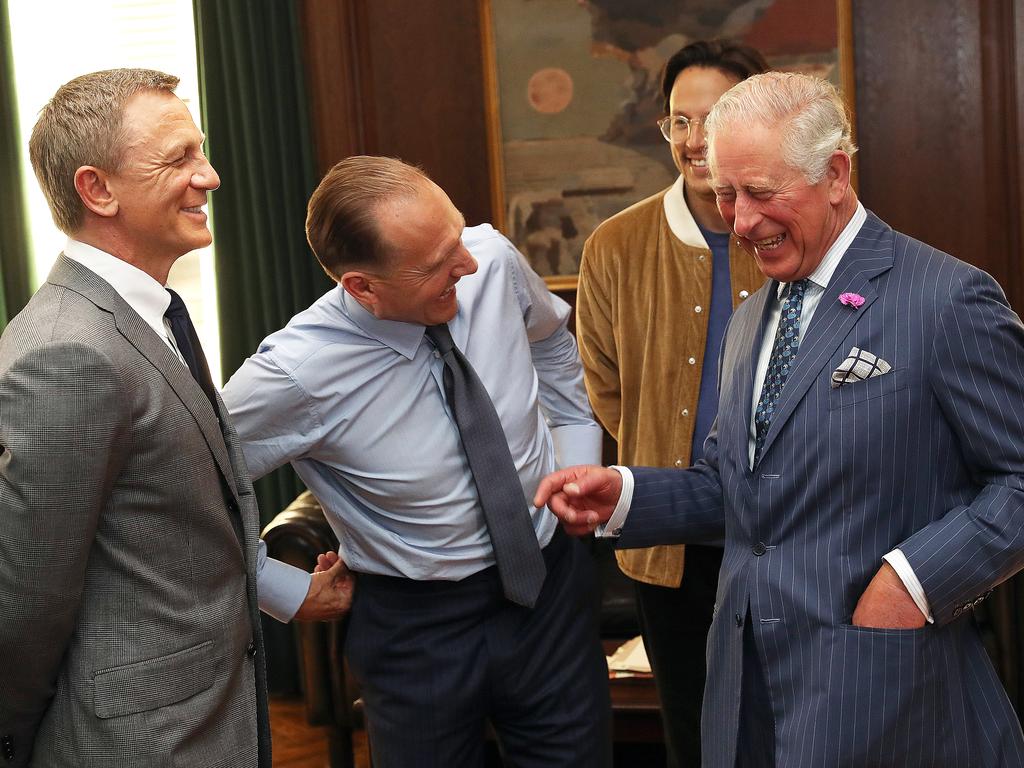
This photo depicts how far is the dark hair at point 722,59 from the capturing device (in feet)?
9.08

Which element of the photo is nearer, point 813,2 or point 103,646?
point 103,646

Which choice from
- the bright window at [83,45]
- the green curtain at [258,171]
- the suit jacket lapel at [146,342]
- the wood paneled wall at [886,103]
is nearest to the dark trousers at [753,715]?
the suit jacket lapel at [146,342]

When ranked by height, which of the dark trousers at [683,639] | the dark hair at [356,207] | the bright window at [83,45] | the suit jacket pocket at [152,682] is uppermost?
the bright window at [83,45]

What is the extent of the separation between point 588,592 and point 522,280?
0.70m

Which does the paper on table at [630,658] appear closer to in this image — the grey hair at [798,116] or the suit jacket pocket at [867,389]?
the suit jacket pocket at [867,389]

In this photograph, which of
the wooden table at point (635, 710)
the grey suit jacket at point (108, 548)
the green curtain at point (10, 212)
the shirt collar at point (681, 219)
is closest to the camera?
the grey suit jacket at point (108, 548)

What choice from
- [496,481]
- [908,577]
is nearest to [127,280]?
[496,481]

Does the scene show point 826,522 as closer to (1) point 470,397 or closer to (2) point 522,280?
(1) point 470,397

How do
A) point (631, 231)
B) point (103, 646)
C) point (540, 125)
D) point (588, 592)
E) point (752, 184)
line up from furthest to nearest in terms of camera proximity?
1. point (540, 125)
2. point (631, 231)
3. point (588, 592)
4. point (752, 184)
5. point (103, 646)

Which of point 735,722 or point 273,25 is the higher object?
point 273,25

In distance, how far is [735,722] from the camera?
2010mm

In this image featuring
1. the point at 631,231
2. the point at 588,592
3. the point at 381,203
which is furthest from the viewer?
the point at 631,231

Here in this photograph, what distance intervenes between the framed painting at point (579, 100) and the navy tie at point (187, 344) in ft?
8.36

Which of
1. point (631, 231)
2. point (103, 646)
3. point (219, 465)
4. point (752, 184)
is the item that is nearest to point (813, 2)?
point (631, 231)
